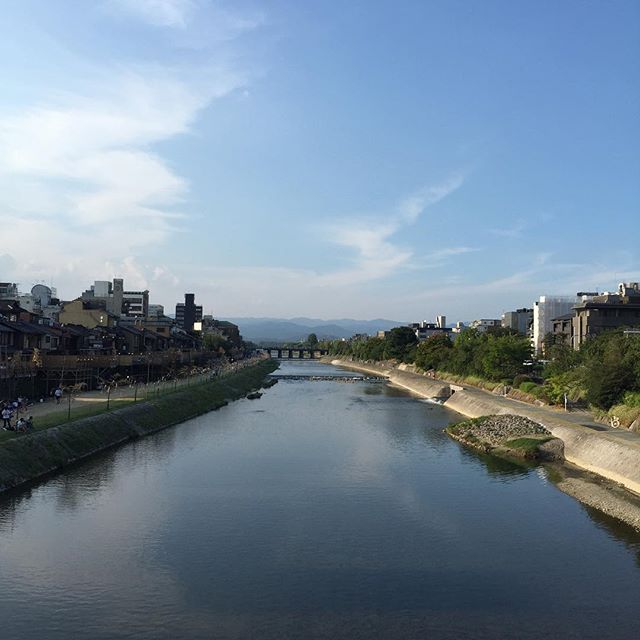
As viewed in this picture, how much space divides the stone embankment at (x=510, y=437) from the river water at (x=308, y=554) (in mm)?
3209

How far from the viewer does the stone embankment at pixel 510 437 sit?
41750 millimetres

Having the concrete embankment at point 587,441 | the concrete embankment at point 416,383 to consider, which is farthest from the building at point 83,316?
the concrete embankment at point 587,441

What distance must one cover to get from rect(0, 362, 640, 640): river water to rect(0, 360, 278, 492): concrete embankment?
121 centimetres

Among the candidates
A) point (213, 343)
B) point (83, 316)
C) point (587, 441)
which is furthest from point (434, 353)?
point (587, 441)

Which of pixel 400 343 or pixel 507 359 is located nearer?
pixel 507 359

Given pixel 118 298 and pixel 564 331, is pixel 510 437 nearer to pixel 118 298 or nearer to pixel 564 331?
pixel 564 331

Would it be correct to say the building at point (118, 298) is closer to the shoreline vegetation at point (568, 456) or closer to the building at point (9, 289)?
the building at point (9, 289)

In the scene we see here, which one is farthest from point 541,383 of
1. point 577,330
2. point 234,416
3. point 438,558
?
point 438,558

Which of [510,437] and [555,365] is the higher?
[555,365]

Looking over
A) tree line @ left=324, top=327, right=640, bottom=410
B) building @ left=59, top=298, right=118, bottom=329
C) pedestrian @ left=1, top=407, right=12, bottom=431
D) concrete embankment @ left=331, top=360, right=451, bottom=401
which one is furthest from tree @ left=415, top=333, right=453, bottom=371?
pedestrian @ left=1, top=407, right=12, bottom=431

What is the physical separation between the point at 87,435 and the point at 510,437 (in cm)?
2761

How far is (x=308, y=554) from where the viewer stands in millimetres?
22375

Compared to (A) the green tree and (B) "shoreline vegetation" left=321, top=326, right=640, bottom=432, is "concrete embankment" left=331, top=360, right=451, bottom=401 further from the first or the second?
(A) the green tree

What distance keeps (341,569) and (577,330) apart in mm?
78329
